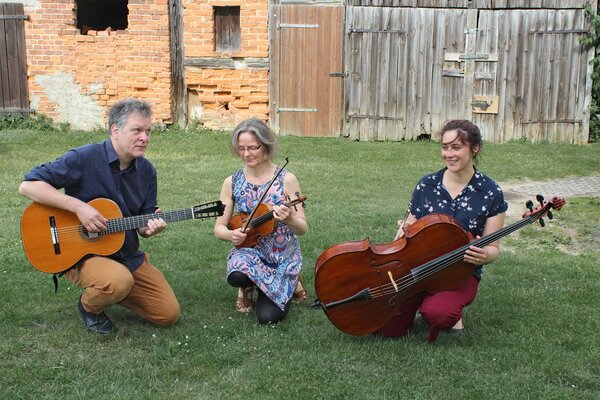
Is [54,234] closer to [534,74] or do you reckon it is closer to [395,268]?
[395,268]

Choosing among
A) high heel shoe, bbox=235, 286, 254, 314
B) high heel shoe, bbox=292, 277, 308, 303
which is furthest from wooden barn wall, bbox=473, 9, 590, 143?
high heel shoe, bbox=235, 286, 254, 314

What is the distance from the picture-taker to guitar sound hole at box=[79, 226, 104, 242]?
12.1ft

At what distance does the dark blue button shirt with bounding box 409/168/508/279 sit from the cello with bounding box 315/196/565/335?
26 cm

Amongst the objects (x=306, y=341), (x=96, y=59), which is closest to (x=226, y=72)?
(x=96, y=59)

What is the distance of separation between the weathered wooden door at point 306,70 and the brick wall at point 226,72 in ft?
0.67

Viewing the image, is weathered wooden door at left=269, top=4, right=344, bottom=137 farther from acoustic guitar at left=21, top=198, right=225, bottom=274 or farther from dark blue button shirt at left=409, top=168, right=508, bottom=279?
acoustic guitar at left=21, top=198, right=225, bottom=274

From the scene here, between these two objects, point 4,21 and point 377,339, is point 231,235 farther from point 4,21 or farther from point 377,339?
point 4,21

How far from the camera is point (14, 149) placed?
33.3 feet

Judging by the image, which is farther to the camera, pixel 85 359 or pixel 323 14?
pixel 323 14

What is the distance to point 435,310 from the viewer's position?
349 centimetres

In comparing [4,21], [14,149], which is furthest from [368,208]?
[4,21]

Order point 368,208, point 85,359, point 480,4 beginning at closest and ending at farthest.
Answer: point 85,359, point 368,208, point 480,4

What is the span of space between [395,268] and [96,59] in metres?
9.64

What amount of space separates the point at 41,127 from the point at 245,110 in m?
3.68
